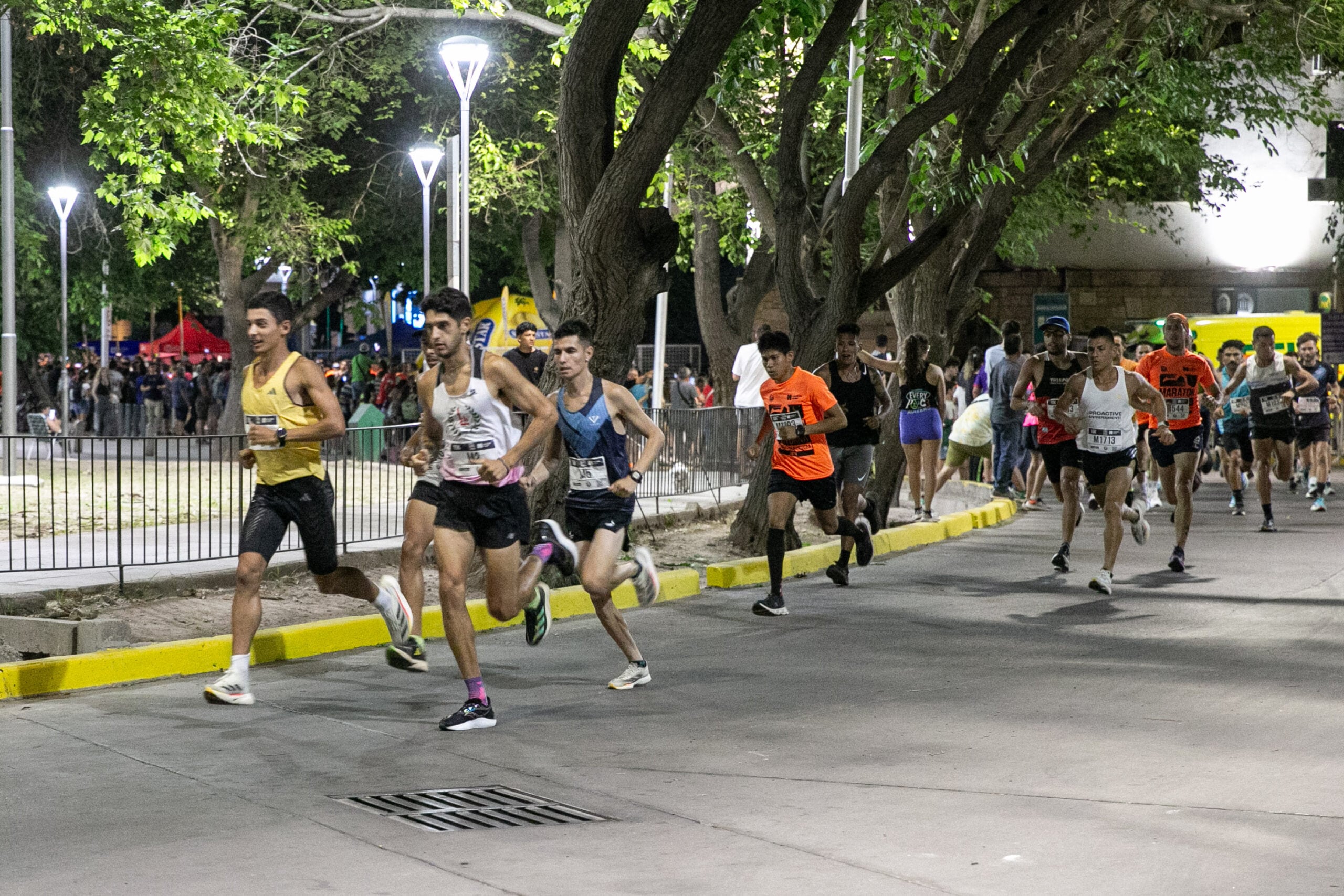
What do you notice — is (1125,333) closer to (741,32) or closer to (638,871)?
(741,32)

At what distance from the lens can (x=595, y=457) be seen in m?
8.43

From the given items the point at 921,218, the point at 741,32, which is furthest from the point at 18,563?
the point at 921,218

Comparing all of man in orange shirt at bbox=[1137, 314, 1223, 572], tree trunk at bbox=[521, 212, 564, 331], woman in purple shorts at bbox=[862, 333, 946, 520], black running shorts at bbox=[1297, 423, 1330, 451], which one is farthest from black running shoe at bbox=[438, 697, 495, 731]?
tree trunk at bbox=[521, 212, 564, 331]

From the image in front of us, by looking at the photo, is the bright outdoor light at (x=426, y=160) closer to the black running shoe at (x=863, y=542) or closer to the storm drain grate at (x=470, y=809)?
the black running shoe at (x=863, y=542)

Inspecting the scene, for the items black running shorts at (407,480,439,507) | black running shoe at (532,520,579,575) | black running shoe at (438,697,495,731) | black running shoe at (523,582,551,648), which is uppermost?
black running shorts at (407,480,439,507)

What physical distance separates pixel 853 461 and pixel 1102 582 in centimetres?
218

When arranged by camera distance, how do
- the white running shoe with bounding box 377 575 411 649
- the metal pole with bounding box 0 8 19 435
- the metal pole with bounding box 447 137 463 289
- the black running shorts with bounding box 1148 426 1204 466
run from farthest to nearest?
the metal pole with bounding box 0 8 19 435, the metal pole with bounding box 447 137 463 289, the black running shorts with bounding box 1148 426 1204 466, the white running shoe with bounding box 377 575 411 649

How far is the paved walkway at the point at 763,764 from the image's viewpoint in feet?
16.5

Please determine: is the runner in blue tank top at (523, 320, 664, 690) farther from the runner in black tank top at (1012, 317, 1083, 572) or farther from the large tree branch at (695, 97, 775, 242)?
the large tree branch at (695, 97, 775, 242)

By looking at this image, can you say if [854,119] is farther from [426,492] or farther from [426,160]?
[426,160]

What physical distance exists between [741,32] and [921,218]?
6.52 meters

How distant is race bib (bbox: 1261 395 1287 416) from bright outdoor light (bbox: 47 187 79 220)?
19.7 meters

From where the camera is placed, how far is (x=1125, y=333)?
32656mm

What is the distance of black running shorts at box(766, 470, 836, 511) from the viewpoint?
36.3ft
